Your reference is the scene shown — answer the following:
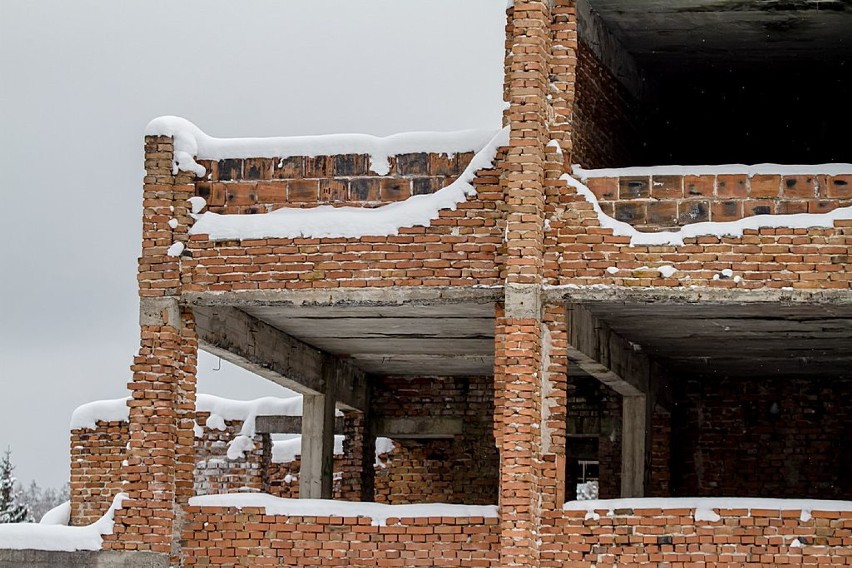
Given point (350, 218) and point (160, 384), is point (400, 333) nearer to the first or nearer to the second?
point (350, 218)

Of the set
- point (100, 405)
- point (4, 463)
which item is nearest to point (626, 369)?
point (100, 405)

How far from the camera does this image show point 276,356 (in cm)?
1747

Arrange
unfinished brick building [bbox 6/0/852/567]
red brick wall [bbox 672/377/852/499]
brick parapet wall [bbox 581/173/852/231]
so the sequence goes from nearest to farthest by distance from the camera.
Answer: unfinished brick building [bbox 6/0/852/567] < brick parapet wall [bbox 581/173/852/231] < red brick wall [bbox 672/377/852/499]

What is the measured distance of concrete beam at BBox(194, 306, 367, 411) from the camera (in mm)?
15719

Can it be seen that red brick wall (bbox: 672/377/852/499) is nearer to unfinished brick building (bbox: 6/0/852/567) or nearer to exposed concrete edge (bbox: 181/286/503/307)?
unfinished brick building (bbox: 6/0/852/567)

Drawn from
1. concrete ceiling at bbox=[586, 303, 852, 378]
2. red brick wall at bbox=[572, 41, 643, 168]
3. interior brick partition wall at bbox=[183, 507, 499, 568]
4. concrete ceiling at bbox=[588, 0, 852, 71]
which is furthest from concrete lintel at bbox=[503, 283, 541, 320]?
concrete ceiling at bbox=[588, 0, 852, 71]

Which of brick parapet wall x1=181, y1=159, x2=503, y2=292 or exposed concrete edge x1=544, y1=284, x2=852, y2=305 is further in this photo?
brick parapet wall x1=181, y1=159, x2=503, y2=292

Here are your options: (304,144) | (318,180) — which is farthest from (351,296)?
(304,144)

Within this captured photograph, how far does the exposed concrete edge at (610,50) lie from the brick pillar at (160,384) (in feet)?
13.8

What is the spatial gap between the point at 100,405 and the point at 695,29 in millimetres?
10945

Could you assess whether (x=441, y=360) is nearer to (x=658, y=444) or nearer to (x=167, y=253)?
(x=658, y=444)

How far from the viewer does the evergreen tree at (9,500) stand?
1559 inches

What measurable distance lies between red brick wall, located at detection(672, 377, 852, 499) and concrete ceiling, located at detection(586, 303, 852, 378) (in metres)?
0.31

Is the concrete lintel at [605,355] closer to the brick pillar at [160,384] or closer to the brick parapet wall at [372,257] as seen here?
the brick parapet wall at [372,257]
